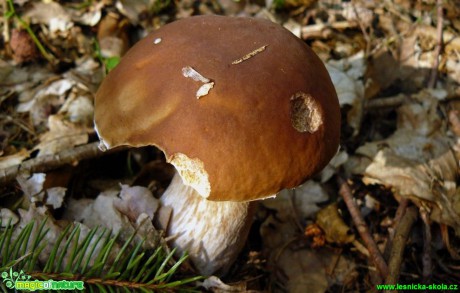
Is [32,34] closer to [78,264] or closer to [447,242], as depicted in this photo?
[78,264]

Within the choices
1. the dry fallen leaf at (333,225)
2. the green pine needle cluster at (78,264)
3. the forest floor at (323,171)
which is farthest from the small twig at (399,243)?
the green pine needle cluster at (78,264)

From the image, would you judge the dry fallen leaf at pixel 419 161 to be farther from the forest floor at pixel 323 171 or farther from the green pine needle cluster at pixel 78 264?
the green pine needle cluster at pixel 78 264

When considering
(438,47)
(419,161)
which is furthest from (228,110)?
(438,47)

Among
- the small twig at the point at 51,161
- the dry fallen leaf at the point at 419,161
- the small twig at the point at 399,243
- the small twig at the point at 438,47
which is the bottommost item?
the small twig at the point at 399,243

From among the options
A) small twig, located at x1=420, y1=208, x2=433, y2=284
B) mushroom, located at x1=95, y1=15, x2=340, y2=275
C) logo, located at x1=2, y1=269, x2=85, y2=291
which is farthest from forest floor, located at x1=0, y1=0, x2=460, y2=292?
mushroom, located at x1=95, y1=15, x2=340, y2=275

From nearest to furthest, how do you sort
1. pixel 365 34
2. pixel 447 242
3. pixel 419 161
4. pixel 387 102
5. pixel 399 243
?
1. pixel 399 243
2. pixel 447 242
3. pixel 419 161
4. pixel 387 102
5. pixel 365 34

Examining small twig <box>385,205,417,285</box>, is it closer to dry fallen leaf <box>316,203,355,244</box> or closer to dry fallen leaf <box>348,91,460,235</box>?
dry fallen leaf <box>348,91,460,235</box>

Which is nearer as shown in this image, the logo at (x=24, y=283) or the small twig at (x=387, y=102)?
the logo at (x=24, y=283)
